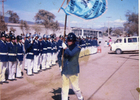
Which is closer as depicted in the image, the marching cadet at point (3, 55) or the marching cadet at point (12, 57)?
the marching cadet at point (3, 55)

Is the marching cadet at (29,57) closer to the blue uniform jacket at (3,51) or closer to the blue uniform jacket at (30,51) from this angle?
the blue uniform jacket at (30,51)

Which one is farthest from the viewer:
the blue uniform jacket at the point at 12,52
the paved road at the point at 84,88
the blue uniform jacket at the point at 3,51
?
the blue uniform jacket at the point at 12,52

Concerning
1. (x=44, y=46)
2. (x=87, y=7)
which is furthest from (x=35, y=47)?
(x=87, y=7)

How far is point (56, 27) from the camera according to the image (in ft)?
55.3

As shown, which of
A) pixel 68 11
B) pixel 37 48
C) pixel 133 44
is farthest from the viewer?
pixel 133 44

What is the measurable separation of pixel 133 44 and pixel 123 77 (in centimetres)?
935

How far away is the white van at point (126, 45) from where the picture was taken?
1519 centimetres

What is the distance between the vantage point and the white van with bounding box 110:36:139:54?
49.8 ft

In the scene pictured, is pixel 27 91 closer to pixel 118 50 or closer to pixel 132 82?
pixel 132 82

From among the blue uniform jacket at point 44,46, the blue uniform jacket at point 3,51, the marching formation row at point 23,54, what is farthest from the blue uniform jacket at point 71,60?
the blue uniform jacket at point 44,46

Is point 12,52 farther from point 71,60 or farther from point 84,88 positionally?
point 71,60

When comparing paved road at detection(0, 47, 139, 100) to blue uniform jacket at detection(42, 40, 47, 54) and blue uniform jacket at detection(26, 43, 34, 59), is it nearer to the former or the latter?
blue uniform jacket at detection(26, 43, 34, 59)

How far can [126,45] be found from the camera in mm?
15477

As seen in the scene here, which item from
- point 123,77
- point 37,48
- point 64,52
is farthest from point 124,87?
point 37,48
